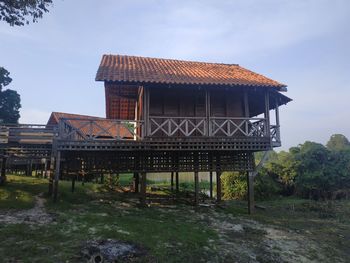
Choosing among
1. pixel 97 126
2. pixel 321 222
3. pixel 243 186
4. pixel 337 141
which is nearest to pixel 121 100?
pixel 97 126

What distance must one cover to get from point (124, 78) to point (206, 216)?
254 inches

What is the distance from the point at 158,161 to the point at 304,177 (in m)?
14.5

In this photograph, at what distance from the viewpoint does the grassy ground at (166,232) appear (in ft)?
25.5

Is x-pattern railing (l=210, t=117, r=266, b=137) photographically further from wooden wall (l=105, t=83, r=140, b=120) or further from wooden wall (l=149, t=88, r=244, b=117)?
wooden wall (l=105, t=83, r=140, b=120)

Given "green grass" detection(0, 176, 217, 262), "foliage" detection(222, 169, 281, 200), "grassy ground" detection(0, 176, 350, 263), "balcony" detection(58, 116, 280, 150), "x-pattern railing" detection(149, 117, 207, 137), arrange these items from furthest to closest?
"foliage" detection(222, 169, 281, 200), "x-pattern railing" detection(149, 117, 207, 137), "balcony" detection(58, 116, 280, 150), "grassy ground" detection(0, 176, 350, 263), "green grass" detection(0, 176, 217, 262)

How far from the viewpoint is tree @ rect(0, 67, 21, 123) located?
2609cm

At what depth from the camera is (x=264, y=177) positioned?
23.9 m

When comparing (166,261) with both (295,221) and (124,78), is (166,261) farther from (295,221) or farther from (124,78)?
(295,221)

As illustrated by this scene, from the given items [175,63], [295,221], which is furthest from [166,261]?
[175,63]

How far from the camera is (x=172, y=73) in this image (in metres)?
14.0

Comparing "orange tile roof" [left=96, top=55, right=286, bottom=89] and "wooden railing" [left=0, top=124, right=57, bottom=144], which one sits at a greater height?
"orange tile roof" [left=96, top=55, right=286, bottom=89]

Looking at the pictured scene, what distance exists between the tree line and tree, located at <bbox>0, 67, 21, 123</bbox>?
1875cm

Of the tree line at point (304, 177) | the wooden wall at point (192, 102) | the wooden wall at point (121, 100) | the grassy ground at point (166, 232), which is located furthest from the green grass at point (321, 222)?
the wooden wall at point (121, 100)

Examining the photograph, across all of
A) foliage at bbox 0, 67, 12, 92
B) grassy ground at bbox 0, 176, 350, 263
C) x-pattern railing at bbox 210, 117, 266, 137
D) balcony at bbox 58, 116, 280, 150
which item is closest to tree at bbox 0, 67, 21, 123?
foliage at bbox 0, 67, 12, 92
